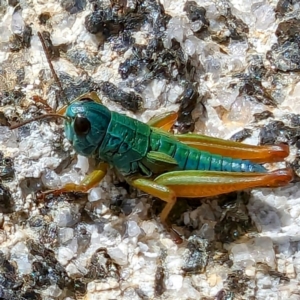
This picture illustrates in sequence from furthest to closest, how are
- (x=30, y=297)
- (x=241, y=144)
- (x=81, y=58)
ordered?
(x=81, y=58)
(x=241, y=144)
(x=30, y=297)

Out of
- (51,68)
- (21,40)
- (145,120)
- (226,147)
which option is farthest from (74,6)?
(226,147)

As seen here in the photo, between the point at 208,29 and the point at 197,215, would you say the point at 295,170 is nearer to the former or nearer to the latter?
the point at 197,215

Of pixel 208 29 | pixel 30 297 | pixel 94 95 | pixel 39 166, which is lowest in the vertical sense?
pixel 30 297

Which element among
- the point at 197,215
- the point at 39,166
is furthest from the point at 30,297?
the point at 197,215

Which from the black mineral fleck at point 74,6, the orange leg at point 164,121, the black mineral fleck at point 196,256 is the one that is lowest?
the black mineral fleck at point 196,256

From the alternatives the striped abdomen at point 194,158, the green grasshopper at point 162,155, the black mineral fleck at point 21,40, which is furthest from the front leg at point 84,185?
the black mineral fleck at point 21,40

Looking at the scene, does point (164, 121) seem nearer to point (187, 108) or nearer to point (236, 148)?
point (187, 108)

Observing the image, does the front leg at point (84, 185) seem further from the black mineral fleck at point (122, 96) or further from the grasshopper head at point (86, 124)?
the black mineral fleck at point (122, 96)
